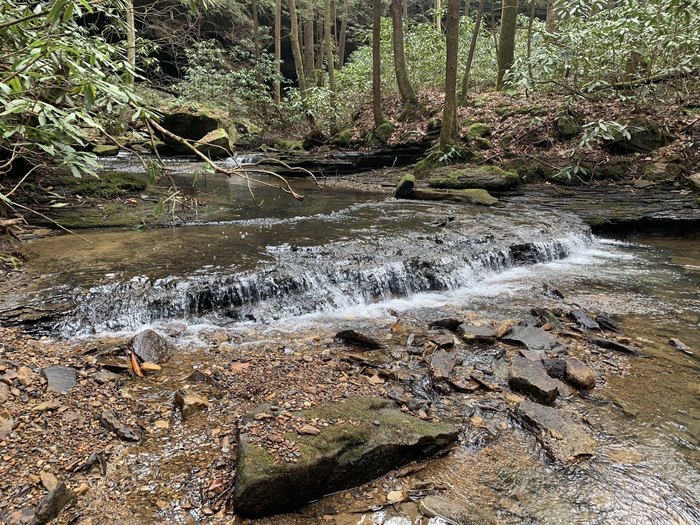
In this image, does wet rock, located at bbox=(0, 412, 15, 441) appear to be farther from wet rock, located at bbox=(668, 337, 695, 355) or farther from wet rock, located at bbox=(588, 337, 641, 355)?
wet rock, located at bbox=(668, 337, 695, 355)

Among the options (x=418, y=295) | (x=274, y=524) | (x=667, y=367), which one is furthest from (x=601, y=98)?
(x=274, y=524)

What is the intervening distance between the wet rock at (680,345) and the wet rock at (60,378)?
573 cm

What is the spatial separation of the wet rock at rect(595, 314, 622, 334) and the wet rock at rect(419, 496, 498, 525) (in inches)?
133

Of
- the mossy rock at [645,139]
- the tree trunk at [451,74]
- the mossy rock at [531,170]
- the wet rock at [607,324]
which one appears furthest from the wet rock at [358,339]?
the mossy rock at [645,139]

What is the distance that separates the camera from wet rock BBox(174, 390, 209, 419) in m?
3.13

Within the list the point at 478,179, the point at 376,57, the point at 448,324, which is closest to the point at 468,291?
the point at 448,324

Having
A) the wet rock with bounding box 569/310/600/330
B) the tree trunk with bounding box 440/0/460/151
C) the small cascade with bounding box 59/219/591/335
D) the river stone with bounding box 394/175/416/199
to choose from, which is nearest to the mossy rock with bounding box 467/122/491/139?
the tree trunk with bounding box 440/0/460/151

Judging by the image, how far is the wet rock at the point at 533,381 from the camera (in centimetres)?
350

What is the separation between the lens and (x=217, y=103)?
18.6 m

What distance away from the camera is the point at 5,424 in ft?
8.98

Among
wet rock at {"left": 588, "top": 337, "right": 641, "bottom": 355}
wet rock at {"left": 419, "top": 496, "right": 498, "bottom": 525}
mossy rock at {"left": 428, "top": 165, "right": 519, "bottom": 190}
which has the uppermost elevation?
mossy rock at {"left": 428, "top": 165, "right": 519, "bottom": 190}

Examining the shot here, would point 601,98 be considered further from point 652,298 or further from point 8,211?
point 8,211

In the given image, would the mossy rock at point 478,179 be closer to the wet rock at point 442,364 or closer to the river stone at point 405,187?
the river stone at point 405,187

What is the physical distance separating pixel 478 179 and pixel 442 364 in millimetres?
8294
